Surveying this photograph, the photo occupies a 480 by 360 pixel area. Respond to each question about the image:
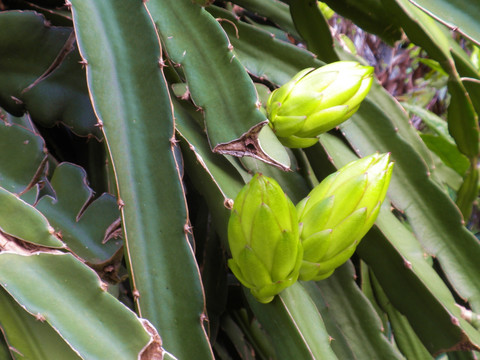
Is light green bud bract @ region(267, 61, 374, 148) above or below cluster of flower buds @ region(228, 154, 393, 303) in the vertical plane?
above

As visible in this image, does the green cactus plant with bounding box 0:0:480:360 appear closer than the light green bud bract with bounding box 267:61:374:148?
Yes

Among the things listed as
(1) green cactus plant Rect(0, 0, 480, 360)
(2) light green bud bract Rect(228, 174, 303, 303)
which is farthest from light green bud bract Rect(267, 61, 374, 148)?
(2) light green bud bract Rect(228, 174, 303, 303)

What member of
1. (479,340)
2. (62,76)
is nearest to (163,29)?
(62,76)

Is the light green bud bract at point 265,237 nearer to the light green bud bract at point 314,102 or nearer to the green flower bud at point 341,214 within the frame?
the green flower bud at point 341,214

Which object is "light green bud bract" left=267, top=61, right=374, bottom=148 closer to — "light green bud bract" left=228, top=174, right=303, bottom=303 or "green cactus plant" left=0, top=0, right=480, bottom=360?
"green cactus plant" left=0, top=0, right=480, bottom=360

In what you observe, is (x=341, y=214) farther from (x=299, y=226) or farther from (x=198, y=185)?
(x=198, y=185)

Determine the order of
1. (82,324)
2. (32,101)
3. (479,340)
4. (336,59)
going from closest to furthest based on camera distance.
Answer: (82,324), (479,340), (32,101), (336,59)

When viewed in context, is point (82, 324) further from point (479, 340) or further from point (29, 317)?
point (479, 340)
